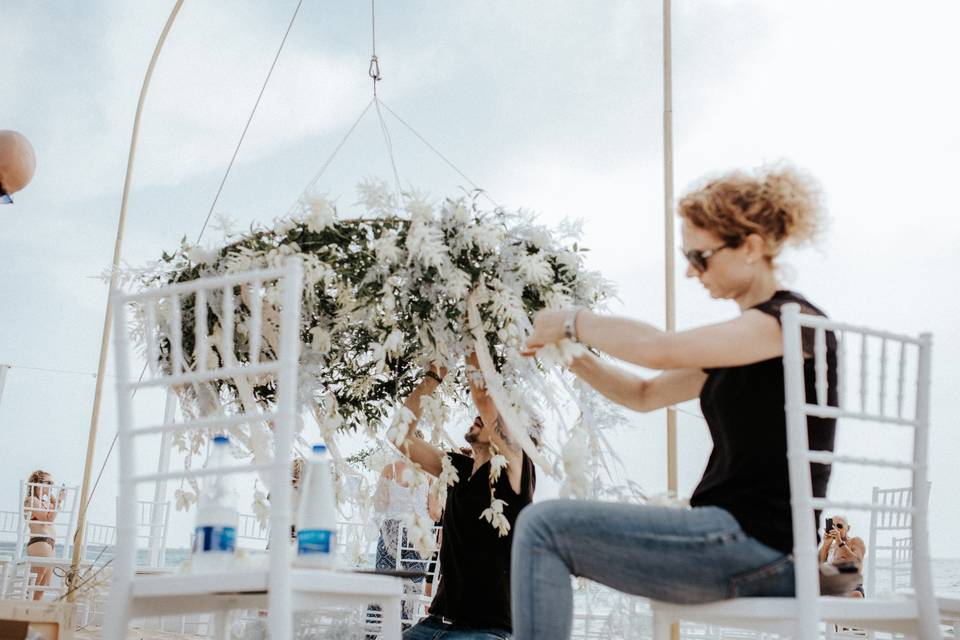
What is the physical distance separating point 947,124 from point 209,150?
31.3ft

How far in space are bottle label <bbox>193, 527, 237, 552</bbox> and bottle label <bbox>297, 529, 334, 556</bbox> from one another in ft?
0.44

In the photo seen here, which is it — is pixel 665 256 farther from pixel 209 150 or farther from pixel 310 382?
pixel 209 150

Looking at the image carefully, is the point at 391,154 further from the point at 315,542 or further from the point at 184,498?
the point at 315,542

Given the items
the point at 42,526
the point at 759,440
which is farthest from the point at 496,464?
the point at 42,526

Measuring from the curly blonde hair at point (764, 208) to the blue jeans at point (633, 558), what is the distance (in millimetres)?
488

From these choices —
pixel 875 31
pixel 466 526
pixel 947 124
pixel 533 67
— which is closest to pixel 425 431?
pixel 466 526

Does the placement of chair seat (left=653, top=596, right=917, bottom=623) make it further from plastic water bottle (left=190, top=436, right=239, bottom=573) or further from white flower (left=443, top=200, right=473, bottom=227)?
white flower (left=443, top=200, right=473, bottom=227)

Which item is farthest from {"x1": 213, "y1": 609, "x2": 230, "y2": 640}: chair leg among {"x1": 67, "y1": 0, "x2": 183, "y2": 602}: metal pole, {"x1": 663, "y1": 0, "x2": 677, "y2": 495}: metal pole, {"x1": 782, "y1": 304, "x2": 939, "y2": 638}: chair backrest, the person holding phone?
the person holding phone

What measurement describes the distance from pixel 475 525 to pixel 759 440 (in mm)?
1443

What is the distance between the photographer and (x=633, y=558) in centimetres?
149

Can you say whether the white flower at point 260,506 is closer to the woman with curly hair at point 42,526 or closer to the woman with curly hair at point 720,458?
the woman with curly hair at point 720,458

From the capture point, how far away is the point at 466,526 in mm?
2855

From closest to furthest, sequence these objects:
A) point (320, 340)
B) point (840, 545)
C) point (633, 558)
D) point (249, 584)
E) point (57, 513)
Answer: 1. point (633, 558)
2. point (249, 584)
3. point (320, 340)
4. point (840, 545)
5. point (57, 513)

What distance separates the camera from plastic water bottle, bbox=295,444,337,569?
5.99 ft
